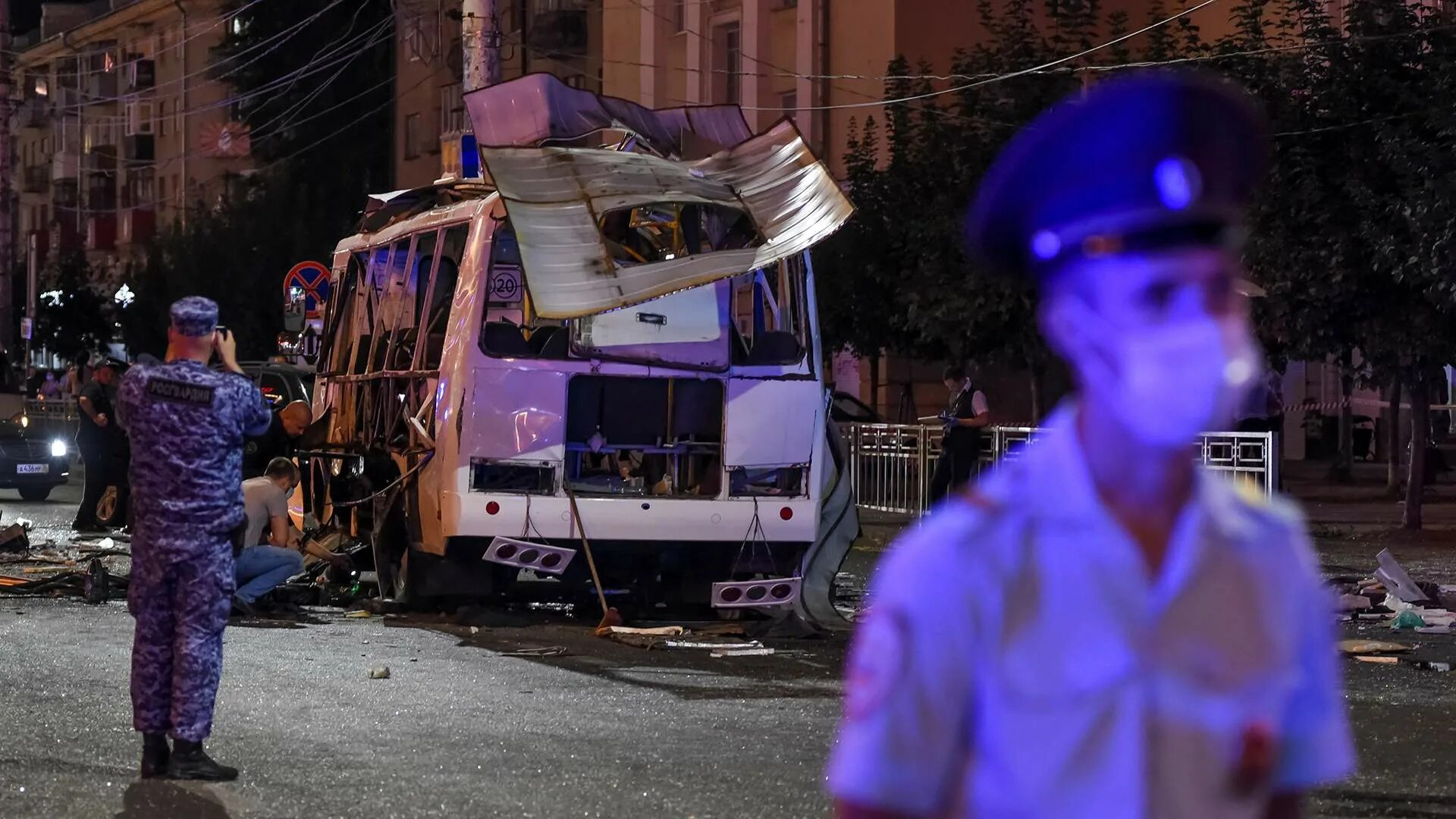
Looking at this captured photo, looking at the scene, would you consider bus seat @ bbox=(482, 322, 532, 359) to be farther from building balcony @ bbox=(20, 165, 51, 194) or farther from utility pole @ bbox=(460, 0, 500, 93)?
building balcony @ bbox=(20, 165, 51, 194)

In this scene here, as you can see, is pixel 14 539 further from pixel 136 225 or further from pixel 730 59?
pixel 136 225

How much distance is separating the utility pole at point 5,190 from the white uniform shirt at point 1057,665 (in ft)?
113

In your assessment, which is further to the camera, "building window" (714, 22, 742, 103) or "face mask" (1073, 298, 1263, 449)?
"building window" (714, 22, 742, 103)

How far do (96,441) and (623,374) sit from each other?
34.3 feet

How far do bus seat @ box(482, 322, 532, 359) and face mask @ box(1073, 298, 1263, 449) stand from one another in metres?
11.3

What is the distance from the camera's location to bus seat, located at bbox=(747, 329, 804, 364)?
13844mm

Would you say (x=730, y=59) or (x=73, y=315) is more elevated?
(x=730, y=59)

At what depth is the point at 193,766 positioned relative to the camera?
796 centimetres

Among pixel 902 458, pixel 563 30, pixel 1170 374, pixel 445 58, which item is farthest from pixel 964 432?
pixel 563 30

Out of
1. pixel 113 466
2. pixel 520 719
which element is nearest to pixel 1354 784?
pixel 520 719

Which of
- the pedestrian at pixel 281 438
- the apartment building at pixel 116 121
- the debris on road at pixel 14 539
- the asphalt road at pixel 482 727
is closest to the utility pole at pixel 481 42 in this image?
the pedestrian at pixel 281 438

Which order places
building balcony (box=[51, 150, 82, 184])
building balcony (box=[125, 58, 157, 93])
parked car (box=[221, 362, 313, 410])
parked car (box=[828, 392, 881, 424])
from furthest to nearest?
1. building balcony (box=[51, 150, 82, 184])
2. building balcony (box=[125, 58, 157, 93])
3. parked car (box=[828, 392, 881, 424])
4. parked car (box=[221, 362, 313, 410])

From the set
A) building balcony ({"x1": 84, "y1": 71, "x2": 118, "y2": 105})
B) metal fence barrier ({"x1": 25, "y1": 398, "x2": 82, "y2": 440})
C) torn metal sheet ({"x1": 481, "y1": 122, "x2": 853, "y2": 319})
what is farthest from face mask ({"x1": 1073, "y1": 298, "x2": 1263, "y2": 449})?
building balcony ({"x1": 84, "y1": 71, "x2": 118, "y2": 105})

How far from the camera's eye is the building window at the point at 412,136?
192 ft
